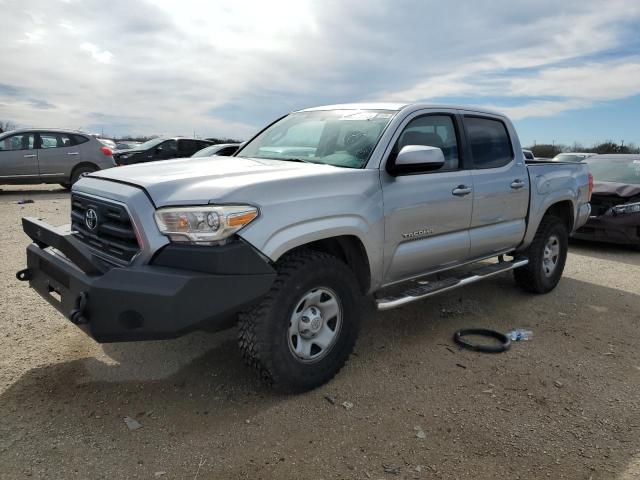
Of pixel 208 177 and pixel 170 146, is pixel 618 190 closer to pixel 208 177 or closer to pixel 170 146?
pixel 208 177

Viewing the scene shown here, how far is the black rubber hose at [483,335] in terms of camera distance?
4008mm

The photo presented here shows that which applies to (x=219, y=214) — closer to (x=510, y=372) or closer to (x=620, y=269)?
(x=510, y=372)

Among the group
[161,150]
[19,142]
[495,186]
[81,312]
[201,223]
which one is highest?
[19,142]

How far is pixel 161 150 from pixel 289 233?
14.4m

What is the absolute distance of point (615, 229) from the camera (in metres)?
7.91

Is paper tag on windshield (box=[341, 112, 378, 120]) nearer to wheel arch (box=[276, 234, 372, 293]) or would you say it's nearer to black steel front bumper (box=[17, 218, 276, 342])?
wheel arch (box=[276, 234, 372, 293])

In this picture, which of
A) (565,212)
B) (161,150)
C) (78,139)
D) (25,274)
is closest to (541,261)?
(565,212)

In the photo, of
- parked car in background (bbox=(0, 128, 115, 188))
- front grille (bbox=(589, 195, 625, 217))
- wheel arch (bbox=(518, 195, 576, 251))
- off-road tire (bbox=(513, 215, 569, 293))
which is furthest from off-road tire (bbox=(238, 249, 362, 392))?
parked car in background (bbox=(0, 128, 115, 188))

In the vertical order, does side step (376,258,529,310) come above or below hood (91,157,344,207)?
below

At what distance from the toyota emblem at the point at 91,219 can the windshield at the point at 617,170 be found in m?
8.42

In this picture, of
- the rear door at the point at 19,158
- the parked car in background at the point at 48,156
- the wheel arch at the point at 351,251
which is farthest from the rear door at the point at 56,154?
the wheel arch at the point at 351,251

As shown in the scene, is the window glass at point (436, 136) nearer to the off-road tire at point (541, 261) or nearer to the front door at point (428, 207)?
the front door at point (428, 207)

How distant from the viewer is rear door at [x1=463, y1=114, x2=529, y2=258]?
A: 442 cm

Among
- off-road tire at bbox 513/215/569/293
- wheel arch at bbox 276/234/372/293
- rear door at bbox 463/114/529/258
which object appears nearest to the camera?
wheel arch at bbox 276/234/372/293
